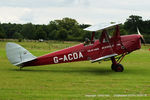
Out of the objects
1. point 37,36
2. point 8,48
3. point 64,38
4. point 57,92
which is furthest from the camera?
point 37,36

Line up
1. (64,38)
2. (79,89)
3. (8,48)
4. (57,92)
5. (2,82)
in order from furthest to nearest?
1. (64,38)
2. (8,48)
3. (2,82)
4. (79,89)
5. (57,92)

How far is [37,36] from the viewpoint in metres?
105

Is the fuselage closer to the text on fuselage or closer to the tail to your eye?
the text on fuselage

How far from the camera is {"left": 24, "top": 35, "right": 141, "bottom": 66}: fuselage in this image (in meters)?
16.3

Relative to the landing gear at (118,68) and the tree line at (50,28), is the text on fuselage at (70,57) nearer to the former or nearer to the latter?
the landing gear at (118,68)

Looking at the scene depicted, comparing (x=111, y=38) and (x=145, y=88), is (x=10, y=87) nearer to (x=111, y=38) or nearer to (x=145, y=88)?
(x=145, y=88)

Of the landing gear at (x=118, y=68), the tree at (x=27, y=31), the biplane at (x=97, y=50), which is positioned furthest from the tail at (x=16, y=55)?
the tree at (x=27, y=31)

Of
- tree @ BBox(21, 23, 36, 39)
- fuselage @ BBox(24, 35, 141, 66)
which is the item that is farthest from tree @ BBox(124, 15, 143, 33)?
fuselage @ BBox(24, 35, 141, 66)

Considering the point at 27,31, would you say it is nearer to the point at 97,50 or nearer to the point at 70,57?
the point at 70,57

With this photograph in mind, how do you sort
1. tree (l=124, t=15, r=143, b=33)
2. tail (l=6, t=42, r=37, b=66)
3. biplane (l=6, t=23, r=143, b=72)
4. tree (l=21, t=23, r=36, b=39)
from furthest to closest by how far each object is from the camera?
tree (l=21, t=23, r=36, b=39), tree (l=124, t=15, r=143, b=33), biplane (l=6, t=23, r=143, b=72), tail (l=6, t=42, r=37, b=66)

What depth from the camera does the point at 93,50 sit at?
1656 cm

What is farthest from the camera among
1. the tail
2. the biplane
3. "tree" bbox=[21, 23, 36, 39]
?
"tree" bbox=[21, 23, 36, 39]

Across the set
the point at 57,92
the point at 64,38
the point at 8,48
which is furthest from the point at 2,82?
the point at 64,38

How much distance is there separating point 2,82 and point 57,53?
17.7ft
